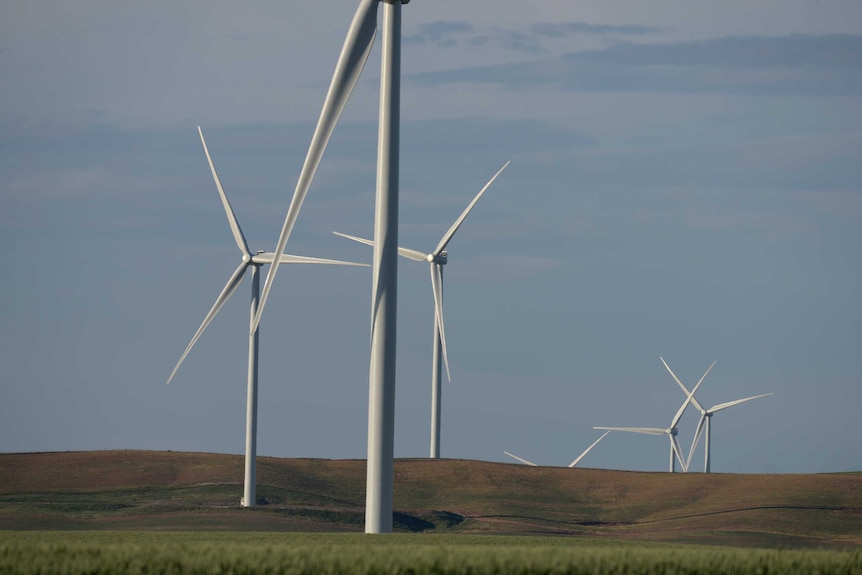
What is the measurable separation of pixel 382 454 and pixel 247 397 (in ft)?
102

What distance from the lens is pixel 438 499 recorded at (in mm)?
78312

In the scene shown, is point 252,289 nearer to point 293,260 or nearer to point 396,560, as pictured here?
point 293,260

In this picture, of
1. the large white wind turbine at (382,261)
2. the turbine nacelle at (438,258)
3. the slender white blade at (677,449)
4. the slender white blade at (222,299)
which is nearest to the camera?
the large white wind turbine at (382,261)

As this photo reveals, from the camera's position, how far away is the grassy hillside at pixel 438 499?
214 feet

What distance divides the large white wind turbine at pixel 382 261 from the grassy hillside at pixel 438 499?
77.9 feet

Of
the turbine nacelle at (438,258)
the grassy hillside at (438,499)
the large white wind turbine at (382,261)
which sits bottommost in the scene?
the grassy hillside at (438,499)

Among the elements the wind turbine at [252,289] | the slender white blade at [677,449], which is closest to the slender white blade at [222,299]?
the wind turbine at [252,289]

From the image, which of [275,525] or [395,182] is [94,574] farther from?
[275,525]

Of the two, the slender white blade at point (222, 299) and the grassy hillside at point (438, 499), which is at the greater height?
the slender white blade at point (222, 299)

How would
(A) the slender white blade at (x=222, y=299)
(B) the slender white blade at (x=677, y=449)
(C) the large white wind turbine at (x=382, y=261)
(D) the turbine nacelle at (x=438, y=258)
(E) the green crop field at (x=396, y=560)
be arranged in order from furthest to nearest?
(B) the slender white blade at (x=677, y=449), (D) the turbine nacelle at (x=438, y=258), (A) the slender white blade at (x=222, y=299), (C) the large white wind turbine at (x=382, y=261), (E) the green crop field at (x=396, y=560)

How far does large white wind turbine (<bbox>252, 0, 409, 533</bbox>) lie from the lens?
124 feet

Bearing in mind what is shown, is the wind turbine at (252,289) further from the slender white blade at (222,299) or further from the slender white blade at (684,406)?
the slender white blade at (684,406)

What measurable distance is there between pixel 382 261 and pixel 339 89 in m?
5.68

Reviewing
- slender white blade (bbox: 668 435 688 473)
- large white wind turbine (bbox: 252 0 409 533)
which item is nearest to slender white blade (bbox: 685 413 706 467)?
slender white blade (bbox: 668 435 688 473)
